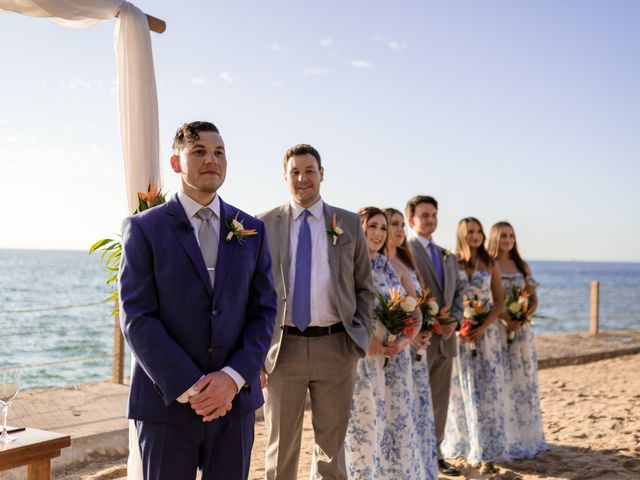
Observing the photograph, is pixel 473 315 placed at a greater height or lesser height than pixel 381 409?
greater

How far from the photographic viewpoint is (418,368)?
5188 mm

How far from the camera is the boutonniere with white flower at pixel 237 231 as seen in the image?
2.92 metres

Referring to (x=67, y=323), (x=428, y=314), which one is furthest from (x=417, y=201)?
(x=67, y=323)

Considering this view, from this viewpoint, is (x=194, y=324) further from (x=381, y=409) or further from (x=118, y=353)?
(x=118, y=353)

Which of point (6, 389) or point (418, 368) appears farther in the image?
point (418, 368)

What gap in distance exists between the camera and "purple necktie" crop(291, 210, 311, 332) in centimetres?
395

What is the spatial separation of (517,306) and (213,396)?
14.5 ft

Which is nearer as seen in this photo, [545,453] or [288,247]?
[288,247]

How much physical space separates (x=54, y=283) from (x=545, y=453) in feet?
173

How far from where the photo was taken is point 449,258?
598 centimetres

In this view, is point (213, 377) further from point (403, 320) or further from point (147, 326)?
point (403, 320)

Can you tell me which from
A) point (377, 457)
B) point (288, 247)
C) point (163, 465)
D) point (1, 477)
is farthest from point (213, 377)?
point (1, 477)

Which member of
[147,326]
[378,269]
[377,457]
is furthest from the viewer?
[378,269]

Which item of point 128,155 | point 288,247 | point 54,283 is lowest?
point 54,283
